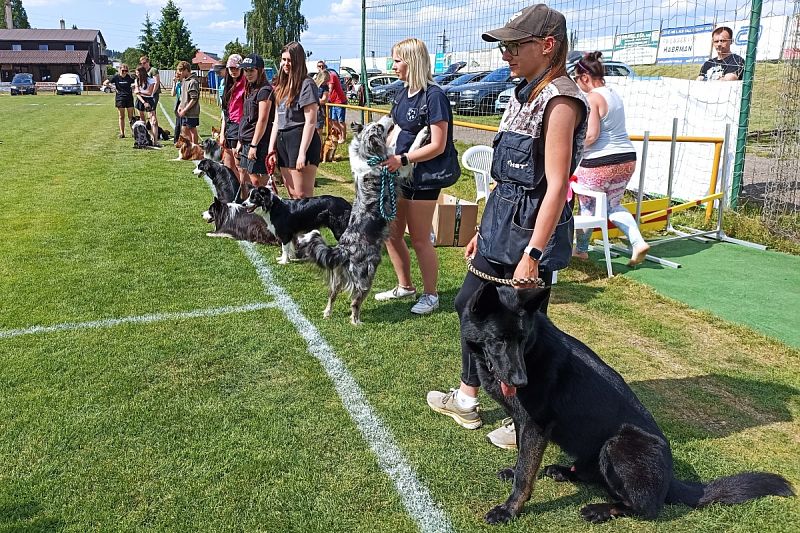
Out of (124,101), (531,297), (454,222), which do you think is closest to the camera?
(531,297)

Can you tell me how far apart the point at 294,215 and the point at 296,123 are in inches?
38.8

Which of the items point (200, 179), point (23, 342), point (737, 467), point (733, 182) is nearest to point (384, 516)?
point (737, 467)

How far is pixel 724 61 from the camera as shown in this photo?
27.3 ft

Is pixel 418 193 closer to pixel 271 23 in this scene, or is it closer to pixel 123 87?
pixel 123 87

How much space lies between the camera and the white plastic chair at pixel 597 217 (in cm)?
561

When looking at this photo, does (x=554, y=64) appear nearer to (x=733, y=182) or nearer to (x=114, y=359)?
(x=114, y=359)

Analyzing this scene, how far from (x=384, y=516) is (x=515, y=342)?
3.29 feet

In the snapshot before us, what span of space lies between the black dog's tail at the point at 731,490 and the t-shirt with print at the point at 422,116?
2636 mm

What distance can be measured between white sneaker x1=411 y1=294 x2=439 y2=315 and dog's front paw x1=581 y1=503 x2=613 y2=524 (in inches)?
93.6

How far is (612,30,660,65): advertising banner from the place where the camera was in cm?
1042

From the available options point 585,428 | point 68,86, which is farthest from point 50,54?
point 585,428

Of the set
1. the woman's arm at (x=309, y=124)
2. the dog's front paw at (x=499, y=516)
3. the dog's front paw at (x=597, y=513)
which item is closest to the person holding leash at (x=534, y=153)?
the dog's front paw at (x=499, y=516)

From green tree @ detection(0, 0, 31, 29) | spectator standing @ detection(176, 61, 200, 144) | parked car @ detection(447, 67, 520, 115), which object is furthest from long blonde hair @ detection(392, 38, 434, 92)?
green tree @ detection(0, 0, 31, 29)

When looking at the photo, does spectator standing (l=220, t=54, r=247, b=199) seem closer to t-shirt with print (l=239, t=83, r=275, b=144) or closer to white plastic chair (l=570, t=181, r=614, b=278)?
t-shirt with print (l=239, t=83, r=275, b=144)
